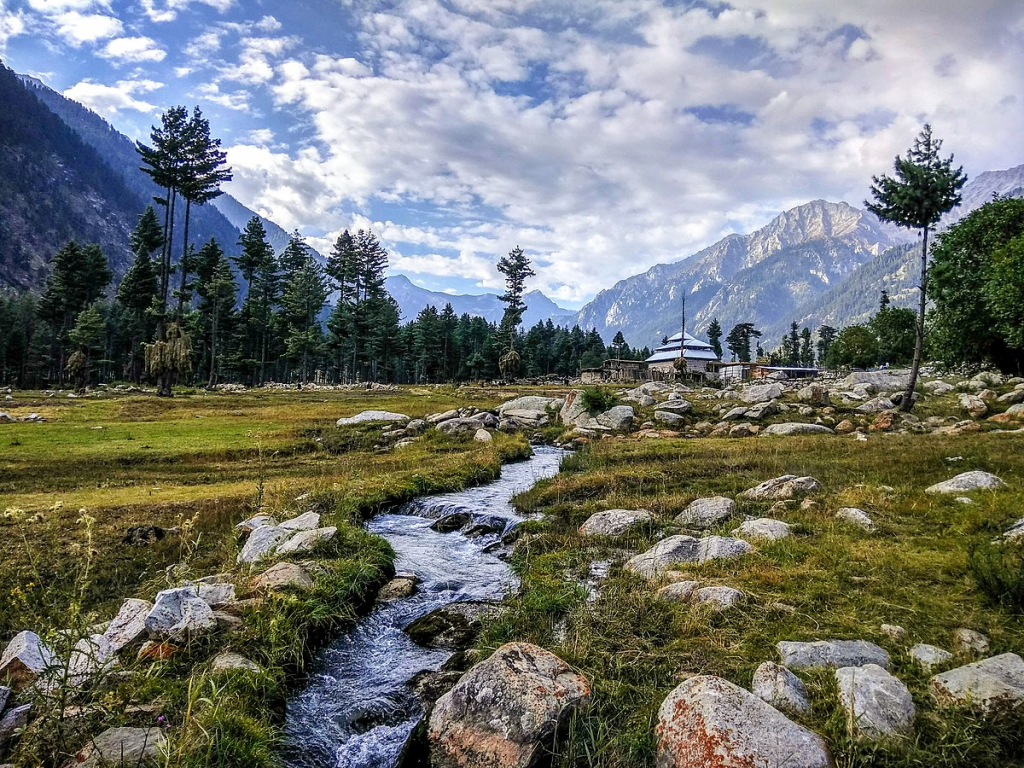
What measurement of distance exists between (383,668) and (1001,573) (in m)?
8.47

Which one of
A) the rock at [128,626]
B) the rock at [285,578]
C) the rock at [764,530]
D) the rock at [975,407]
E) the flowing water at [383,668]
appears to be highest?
the rock at [975,407]

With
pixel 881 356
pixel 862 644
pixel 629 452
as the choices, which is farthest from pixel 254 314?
pixel 881 356

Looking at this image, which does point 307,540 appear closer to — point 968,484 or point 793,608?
point 793,608

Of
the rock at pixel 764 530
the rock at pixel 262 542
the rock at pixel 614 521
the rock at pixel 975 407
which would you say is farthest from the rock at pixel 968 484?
the rock at pixel 975 407

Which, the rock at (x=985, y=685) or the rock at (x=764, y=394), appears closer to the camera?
the rock at (x=985, y=685)

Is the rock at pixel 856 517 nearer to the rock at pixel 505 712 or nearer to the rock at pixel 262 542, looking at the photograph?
the rock at pixel 505 712

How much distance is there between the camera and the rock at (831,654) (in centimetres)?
548

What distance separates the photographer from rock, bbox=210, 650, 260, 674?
559 centimetres

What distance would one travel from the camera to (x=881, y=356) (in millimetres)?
89312

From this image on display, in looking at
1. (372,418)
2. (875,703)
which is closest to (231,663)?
(875,703)

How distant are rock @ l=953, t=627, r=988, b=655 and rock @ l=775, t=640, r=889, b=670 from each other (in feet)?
2.77

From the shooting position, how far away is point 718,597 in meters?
7.08

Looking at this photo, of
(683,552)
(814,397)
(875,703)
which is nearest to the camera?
(875,703)

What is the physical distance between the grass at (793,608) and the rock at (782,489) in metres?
0.54
